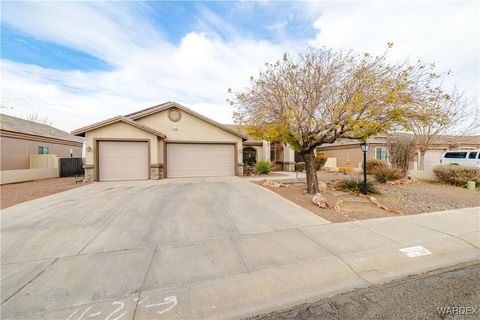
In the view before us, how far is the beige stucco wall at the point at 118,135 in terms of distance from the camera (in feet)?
38.4

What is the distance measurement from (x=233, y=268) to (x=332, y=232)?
263cm

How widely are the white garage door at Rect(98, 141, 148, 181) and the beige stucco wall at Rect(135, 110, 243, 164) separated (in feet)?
3.96

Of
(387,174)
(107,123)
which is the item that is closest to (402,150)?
(387,174)

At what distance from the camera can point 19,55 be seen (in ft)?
31.6

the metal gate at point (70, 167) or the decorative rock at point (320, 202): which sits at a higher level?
the metal gate at point (70, 167)

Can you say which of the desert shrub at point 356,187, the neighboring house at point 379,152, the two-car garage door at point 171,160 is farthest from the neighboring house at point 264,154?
the desert shrub at point 356,187

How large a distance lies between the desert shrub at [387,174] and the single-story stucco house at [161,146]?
881cm

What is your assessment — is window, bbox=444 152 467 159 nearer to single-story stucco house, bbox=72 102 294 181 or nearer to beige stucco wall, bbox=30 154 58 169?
single-story stucco house, bbox=72 102 294 181

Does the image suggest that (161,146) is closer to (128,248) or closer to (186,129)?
(186,129)

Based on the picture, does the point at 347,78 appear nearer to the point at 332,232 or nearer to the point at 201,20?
the point at 332,232

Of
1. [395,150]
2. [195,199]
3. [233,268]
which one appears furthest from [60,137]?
[395,150]

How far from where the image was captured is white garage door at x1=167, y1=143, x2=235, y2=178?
1369 centimetres

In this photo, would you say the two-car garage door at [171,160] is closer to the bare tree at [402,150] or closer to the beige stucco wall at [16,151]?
the beige stucco wall at [16,151]

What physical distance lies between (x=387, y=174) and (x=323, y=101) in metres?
→ 7.41
